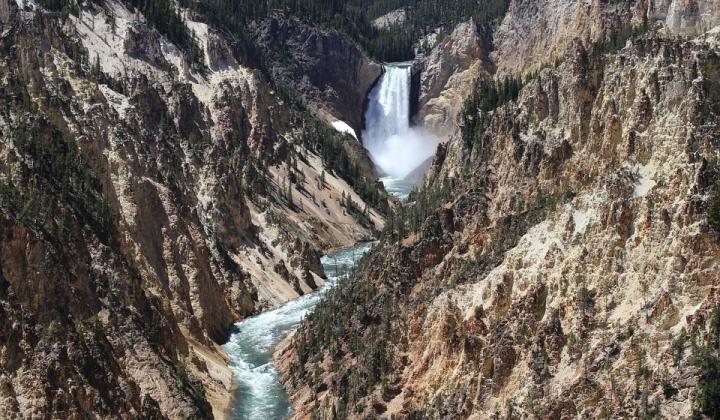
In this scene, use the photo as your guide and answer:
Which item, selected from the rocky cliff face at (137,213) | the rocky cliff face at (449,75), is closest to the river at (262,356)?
the rocky cliff face at (137,213)

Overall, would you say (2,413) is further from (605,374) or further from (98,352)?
(605,374)

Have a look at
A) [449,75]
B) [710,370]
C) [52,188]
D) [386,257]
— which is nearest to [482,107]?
[386,257]

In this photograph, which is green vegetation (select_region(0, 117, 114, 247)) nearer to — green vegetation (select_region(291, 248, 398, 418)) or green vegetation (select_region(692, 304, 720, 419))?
green vegetation (select_region(291, 248, 398, 418))

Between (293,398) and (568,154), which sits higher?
(568,154)

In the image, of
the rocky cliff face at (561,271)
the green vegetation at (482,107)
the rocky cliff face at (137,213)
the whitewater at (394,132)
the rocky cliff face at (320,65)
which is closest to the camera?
the rocky cliff face at (561,271)

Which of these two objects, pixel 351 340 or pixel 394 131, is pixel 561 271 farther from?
pixel 394 131

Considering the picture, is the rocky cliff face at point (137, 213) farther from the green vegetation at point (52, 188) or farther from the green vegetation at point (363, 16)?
the green vegetation at point (363, 16)

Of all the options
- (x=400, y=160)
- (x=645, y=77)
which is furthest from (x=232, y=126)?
(x=645, y=77)
